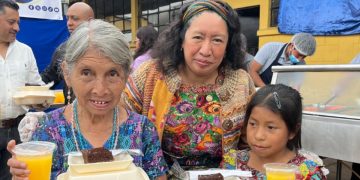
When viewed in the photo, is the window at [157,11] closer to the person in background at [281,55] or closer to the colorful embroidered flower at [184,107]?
the person in background at [281,55]

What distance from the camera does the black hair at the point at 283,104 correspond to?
2.10m

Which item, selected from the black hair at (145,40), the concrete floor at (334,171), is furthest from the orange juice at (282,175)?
the concrete floor at (334,171)

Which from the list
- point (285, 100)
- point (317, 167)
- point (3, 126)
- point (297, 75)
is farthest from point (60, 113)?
point (3, 126)

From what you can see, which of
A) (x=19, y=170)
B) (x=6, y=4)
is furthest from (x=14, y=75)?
(x=19, y=170)

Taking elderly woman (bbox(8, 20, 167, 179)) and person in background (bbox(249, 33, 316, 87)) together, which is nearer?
elderly woman (bbox(8, 20, 167, 179))

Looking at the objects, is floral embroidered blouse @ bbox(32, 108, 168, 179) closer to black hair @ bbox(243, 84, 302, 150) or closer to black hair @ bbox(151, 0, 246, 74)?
black hair @ bbox(151, 0, 246, 74)

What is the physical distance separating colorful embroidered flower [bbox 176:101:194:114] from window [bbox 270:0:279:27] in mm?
6797

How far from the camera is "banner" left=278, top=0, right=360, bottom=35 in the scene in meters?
6.60

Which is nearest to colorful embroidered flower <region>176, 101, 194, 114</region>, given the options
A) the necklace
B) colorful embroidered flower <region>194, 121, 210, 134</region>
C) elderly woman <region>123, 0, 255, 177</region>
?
elderly woman <region>123, 0, 255, 177</region>

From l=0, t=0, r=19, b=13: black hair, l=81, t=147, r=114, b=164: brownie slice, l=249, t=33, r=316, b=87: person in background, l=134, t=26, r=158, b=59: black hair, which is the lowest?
l=81, t=147, r=114, b=164: brownie slice

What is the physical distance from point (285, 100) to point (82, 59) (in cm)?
127

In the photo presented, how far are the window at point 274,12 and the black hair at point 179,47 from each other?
6.44 metres

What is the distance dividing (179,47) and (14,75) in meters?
2.58

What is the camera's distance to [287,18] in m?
7.78
